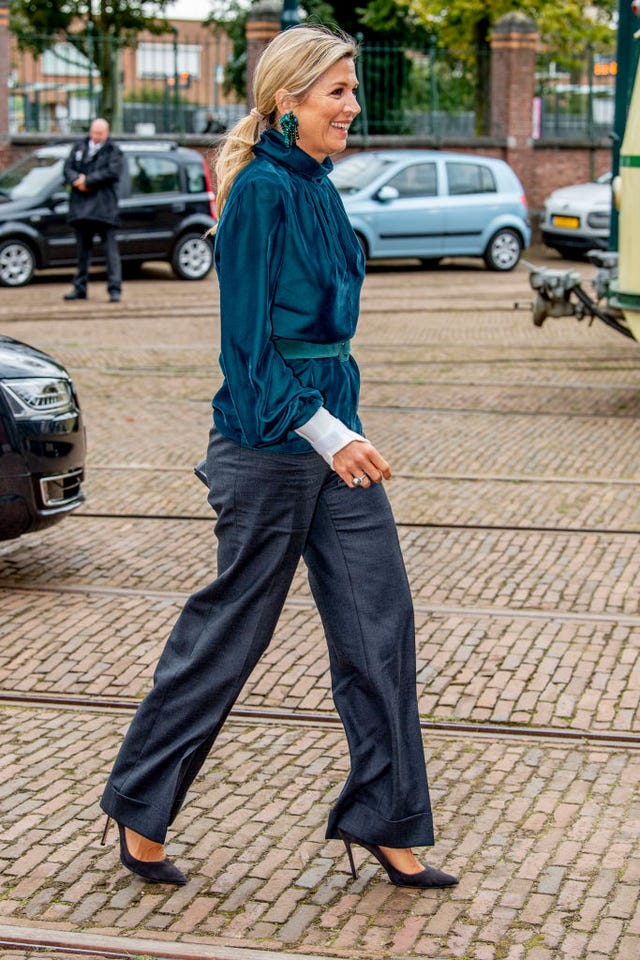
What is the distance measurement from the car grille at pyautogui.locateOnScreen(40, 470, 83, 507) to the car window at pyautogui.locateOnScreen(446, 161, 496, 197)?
56.9 ft

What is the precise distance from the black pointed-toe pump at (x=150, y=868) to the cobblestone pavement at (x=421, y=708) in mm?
48

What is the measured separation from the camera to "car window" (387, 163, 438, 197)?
22.9 meters

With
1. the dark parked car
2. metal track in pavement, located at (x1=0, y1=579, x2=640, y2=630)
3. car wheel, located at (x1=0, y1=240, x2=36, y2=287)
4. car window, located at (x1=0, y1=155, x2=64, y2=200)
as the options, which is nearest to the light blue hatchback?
car window, located at (x1=0, y1=155, x2=64, y2=200)

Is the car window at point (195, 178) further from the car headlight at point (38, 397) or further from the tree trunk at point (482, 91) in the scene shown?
the car headlight at point (38, 397)

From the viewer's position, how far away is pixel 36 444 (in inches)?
249

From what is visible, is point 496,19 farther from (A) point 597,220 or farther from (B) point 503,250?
(B) point 503,250

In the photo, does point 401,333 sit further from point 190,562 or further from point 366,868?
point 366,868

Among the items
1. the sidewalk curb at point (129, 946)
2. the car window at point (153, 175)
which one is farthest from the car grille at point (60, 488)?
the car window at point (153, 175)

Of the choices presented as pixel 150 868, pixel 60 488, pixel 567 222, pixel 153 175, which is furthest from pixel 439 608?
pixel 567 222

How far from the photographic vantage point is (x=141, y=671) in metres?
5.43

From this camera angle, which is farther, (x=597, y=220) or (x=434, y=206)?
(x=597, y=220)

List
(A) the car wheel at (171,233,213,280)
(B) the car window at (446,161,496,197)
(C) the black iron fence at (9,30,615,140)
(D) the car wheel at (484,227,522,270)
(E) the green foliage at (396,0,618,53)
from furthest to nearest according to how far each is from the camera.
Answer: (E) the green foliage at (396,0,618,53) < (C) the black iron fence at (9,30,615,140) < (D) the car wheel at (484,227,522,270) < (B) the car window at (446,161,496,197) < (A) the car wheel at (171,233,213,280)

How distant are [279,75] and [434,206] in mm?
19982

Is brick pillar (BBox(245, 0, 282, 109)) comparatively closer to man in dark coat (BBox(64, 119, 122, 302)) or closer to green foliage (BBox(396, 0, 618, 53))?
green foliage (BBox(396, 0, 618, 53))
